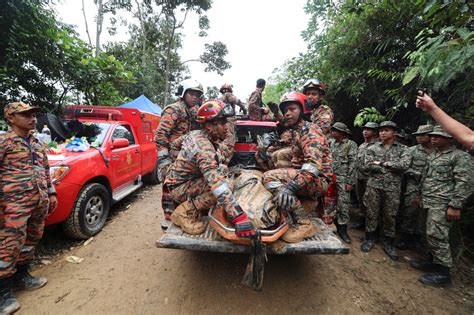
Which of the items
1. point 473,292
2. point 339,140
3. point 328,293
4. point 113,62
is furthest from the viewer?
point 113,62

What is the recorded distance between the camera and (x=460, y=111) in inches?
129

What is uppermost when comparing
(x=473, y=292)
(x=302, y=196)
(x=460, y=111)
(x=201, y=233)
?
(x=460, y=111)

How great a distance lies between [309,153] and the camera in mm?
2146

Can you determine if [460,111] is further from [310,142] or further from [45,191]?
[45,191]

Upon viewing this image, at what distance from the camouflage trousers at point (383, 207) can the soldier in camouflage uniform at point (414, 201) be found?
1.58 ft

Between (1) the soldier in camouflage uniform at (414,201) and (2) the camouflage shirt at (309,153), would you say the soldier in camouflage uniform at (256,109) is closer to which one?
(2) the camouflage shirt at (309,153)

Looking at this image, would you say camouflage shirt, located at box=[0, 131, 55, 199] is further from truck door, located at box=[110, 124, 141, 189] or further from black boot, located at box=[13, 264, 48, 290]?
truck door, located at box=[110, 124, 141, 189]

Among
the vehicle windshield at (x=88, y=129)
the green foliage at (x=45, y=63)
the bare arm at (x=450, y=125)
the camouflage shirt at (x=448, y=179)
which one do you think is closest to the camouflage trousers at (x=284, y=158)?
the bare arm at (x=450, y=125)

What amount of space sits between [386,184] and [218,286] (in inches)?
122

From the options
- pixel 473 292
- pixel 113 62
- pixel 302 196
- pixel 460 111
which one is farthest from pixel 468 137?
pixel 113 62

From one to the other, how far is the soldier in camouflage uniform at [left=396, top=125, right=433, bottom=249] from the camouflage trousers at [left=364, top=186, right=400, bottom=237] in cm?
48

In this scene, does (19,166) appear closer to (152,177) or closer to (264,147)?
(264,147)

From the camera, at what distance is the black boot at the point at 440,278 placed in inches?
102

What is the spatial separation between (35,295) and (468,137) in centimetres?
418
